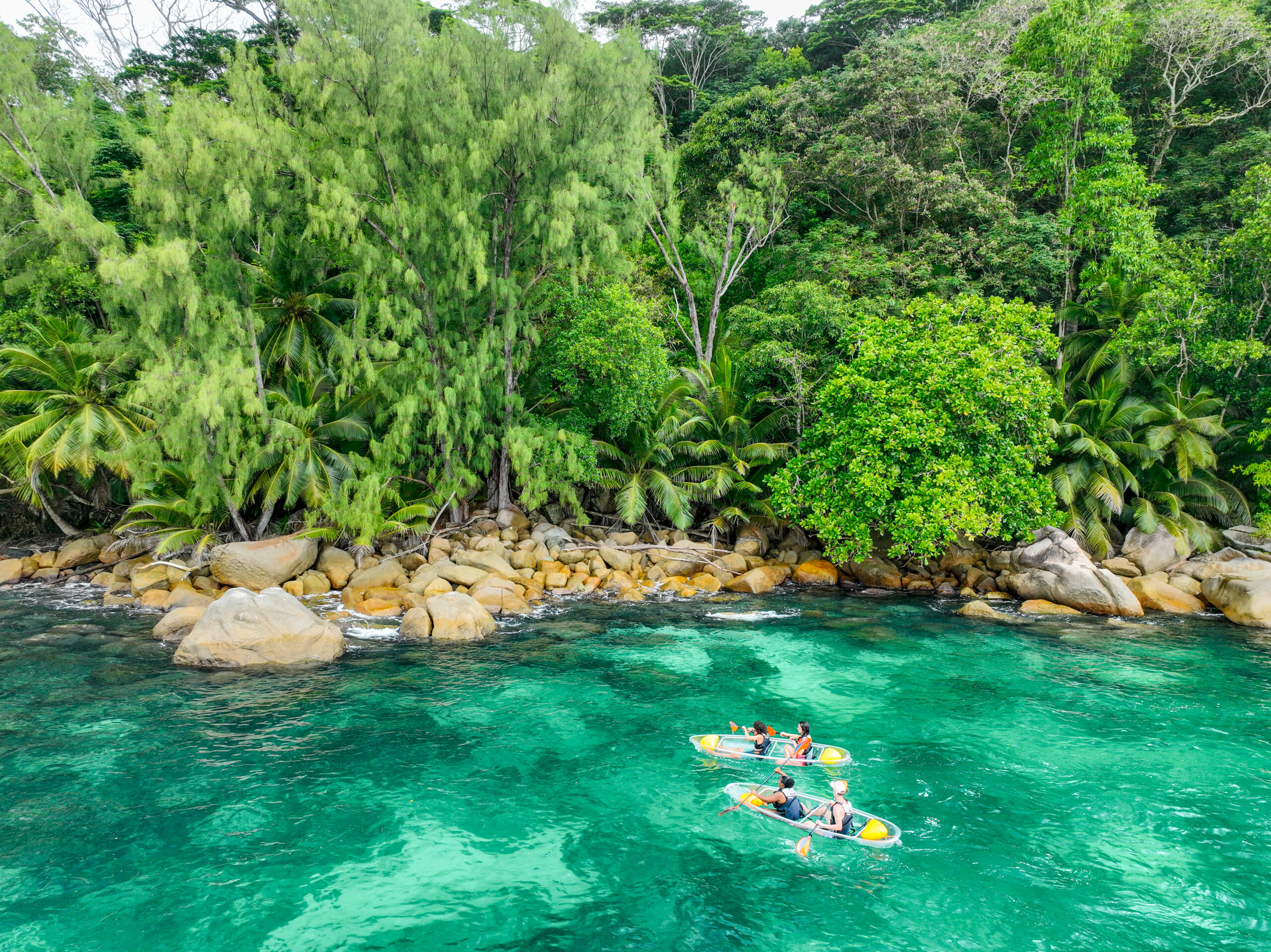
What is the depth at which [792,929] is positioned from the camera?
6.61 m

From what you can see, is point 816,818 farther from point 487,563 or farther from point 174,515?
point 174,515

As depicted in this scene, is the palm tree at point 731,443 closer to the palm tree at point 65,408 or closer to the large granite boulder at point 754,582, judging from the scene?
the large granite boulder at point 754,582

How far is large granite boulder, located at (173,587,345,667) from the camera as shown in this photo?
507 inches

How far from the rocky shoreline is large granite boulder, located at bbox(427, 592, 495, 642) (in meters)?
0.03

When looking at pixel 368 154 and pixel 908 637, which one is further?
pixel 368 154

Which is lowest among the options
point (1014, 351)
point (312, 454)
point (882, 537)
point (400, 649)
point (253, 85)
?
point (400, 649)

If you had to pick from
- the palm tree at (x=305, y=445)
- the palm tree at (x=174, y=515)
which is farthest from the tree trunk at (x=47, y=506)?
the palm tree at (x=305, y=445)

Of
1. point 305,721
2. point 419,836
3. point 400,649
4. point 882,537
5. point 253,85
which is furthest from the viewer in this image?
point 882,537

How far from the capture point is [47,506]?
21.3m

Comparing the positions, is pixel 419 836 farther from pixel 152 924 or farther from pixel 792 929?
pixel 792 929

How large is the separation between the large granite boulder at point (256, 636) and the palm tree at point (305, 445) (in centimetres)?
416

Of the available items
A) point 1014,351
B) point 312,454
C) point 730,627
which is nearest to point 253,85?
point 312,454

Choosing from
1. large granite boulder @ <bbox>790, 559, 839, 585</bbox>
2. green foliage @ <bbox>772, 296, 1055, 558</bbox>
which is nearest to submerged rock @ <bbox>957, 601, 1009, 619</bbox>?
green foliage @ <bbox>772, 296, 1055, 558</bbox>

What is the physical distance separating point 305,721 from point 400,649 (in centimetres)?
334
